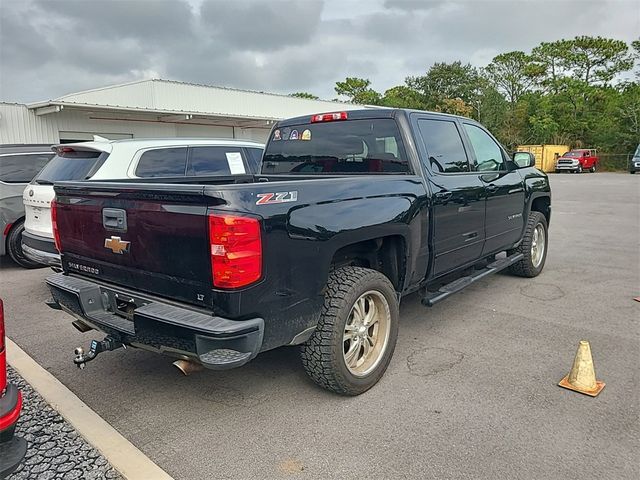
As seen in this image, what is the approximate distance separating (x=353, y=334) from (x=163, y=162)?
408 centimetres

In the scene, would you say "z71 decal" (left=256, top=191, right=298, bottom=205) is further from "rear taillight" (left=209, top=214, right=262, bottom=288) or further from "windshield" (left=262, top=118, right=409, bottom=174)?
"windshield" (left=262, top=118, right=409, bottom=174)

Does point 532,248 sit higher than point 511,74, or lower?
lower

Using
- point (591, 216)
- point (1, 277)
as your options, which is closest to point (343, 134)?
point (1, 277)

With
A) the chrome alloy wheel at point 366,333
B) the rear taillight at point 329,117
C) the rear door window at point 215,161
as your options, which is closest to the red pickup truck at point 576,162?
the rear door window at point 215,161

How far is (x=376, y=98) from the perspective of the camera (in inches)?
2717

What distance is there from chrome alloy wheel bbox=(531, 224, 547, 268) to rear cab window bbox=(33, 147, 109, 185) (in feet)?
18.0

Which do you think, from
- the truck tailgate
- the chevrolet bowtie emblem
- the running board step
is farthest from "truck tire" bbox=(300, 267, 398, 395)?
the chevrolet bowtie emblem

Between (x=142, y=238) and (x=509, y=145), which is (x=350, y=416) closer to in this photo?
(x=142, y=238)

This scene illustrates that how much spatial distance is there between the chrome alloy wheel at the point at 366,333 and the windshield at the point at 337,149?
3.94 feet

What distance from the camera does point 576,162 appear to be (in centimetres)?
3778

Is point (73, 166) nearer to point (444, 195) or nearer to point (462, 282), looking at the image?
point (444, 195)

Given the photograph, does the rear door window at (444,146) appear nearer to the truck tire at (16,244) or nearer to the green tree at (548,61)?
the truck tire at (16,244)

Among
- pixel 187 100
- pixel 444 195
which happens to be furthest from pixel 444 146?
pixel 187 100

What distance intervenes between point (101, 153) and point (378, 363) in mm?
4205
